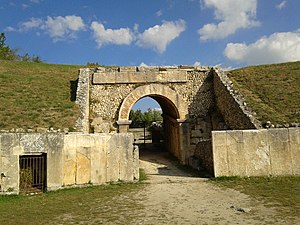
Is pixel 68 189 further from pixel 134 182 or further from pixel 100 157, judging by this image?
pixel 134 182

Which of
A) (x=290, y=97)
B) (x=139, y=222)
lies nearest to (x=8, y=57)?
(x=290, y=97)

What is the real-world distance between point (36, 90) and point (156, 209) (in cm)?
1211

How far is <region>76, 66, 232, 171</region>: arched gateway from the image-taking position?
50.3ft

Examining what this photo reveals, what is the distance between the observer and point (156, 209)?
670cm

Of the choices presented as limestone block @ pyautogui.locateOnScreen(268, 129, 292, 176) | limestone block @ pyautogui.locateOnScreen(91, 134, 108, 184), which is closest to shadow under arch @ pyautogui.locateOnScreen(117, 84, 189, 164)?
limestone block @ pyautogui.locateOnScreen(91, 134, 108, 184)

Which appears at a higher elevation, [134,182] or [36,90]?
[36,90]

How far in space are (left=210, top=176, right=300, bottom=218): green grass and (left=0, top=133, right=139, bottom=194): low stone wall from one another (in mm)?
3374

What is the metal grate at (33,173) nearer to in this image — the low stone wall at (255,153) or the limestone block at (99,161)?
the limestone block at (99,161)

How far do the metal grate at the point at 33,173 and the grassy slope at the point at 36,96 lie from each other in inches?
110

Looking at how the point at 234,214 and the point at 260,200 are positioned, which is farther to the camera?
the point at 260,200

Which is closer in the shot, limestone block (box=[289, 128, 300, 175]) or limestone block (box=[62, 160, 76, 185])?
limestone block (box=[62, 160, 76, 185])

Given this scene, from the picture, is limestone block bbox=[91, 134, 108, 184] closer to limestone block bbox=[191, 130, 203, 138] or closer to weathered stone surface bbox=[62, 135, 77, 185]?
weathered stone surface bbox=[62, 135, 77, 185]

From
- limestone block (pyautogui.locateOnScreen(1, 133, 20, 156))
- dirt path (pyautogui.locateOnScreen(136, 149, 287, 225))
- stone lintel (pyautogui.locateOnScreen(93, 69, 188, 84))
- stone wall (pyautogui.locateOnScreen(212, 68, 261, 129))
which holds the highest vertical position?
stone lintel (pyautogui.locateOnScreen(93, 69, 188, 84))

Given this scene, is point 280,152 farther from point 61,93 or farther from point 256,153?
point 61,93
